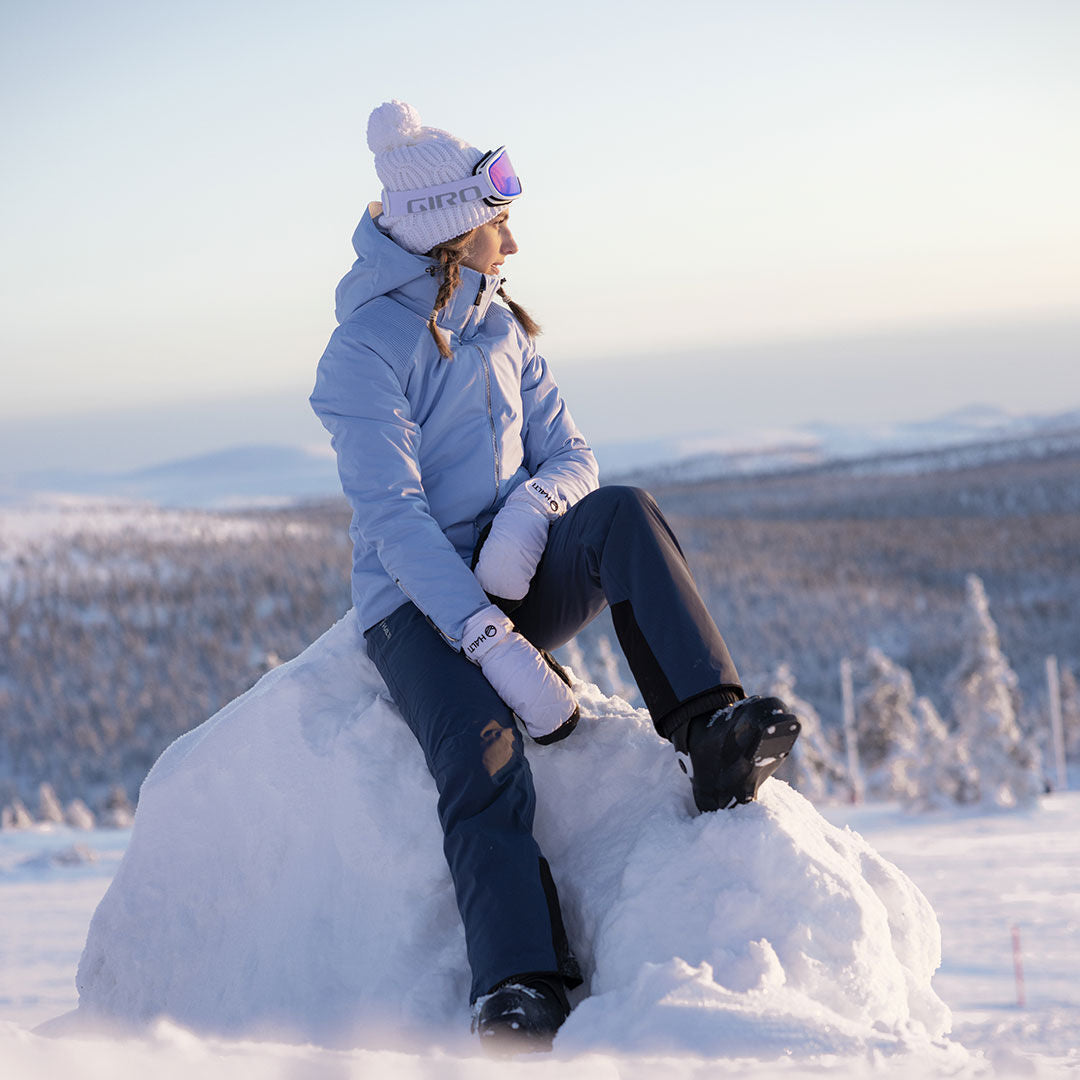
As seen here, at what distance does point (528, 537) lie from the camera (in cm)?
299

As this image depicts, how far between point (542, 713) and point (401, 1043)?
0.85m

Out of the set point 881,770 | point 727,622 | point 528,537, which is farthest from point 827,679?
point 528,537

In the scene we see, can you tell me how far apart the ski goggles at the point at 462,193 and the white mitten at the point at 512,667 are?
1229mm

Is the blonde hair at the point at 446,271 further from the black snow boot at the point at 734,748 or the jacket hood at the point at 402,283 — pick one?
the black snow boot at the point at 734,748

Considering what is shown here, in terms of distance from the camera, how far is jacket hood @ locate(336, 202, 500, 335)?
3205mm

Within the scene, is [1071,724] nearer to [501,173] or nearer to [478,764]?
[501,173]

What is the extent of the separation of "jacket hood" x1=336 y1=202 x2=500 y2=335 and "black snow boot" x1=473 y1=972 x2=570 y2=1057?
1.84 m

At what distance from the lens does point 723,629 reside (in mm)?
55156

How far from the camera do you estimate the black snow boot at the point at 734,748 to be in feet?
8.01

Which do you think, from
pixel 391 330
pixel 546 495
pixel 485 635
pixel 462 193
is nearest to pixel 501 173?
pixel 462 193

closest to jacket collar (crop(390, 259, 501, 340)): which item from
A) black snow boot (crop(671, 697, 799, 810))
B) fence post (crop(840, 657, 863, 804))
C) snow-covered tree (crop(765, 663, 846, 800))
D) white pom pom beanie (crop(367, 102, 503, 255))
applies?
white pom pom beanie (crop(367, 102, 503, 255))

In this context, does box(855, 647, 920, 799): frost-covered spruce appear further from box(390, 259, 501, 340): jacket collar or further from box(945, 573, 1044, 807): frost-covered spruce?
box(390, 259, 501, 340): jacket collar

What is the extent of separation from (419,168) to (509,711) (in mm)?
1617

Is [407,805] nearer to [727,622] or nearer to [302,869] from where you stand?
[302,869]
